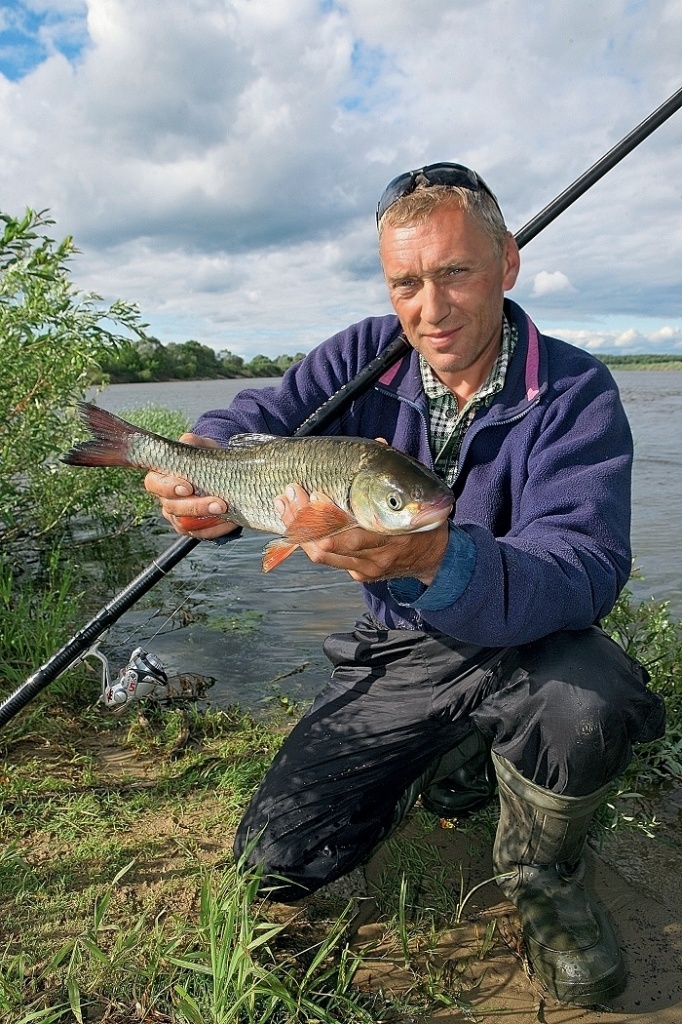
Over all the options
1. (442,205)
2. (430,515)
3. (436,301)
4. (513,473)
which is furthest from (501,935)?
(442,205)

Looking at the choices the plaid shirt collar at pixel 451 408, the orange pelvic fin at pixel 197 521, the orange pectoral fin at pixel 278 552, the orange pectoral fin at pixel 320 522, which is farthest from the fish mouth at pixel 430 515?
the orange pelvic fin at pixel 197 521

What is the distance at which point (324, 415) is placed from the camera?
366 centimetres

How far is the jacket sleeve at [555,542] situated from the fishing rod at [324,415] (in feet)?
3.00

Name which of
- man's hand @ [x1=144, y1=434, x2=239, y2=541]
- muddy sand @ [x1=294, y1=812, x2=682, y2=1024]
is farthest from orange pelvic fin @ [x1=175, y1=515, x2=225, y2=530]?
muddy sand @ [x1=294, y1=812, x2=682, y2=1024]

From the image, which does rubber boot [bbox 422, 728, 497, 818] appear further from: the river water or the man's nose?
the man's nose

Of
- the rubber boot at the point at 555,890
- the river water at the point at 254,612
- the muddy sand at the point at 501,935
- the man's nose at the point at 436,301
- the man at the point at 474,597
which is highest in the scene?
the man's nose at the point at 436,301

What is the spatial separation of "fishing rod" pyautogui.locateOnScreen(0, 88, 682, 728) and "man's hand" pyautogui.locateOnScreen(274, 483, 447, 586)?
1.21m

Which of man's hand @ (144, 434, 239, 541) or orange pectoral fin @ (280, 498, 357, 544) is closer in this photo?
orange pectoral fin @ (280, 498, 357, 544)

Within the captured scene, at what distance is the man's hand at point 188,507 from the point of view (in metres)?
3.29

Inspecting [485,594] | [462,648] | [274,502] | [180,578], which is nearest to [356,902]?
[462,648]

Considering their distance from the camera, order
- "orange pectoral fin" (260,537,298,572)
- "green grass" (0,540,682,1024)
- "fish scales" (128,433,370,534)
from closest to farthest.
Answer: "green grass" (0,540,682,1024) → "fish scales" (128,433,370,534) → "orange pectoral fin" (260,537,298,572)

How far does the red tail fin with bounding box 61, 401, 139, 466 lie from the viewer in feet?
10.9

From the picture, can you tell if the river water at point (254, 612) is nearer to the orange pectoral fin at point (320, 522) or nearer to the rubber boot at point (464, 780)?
the rubber boot at point (464, 780)

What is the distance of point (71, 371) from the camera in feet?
18.3
